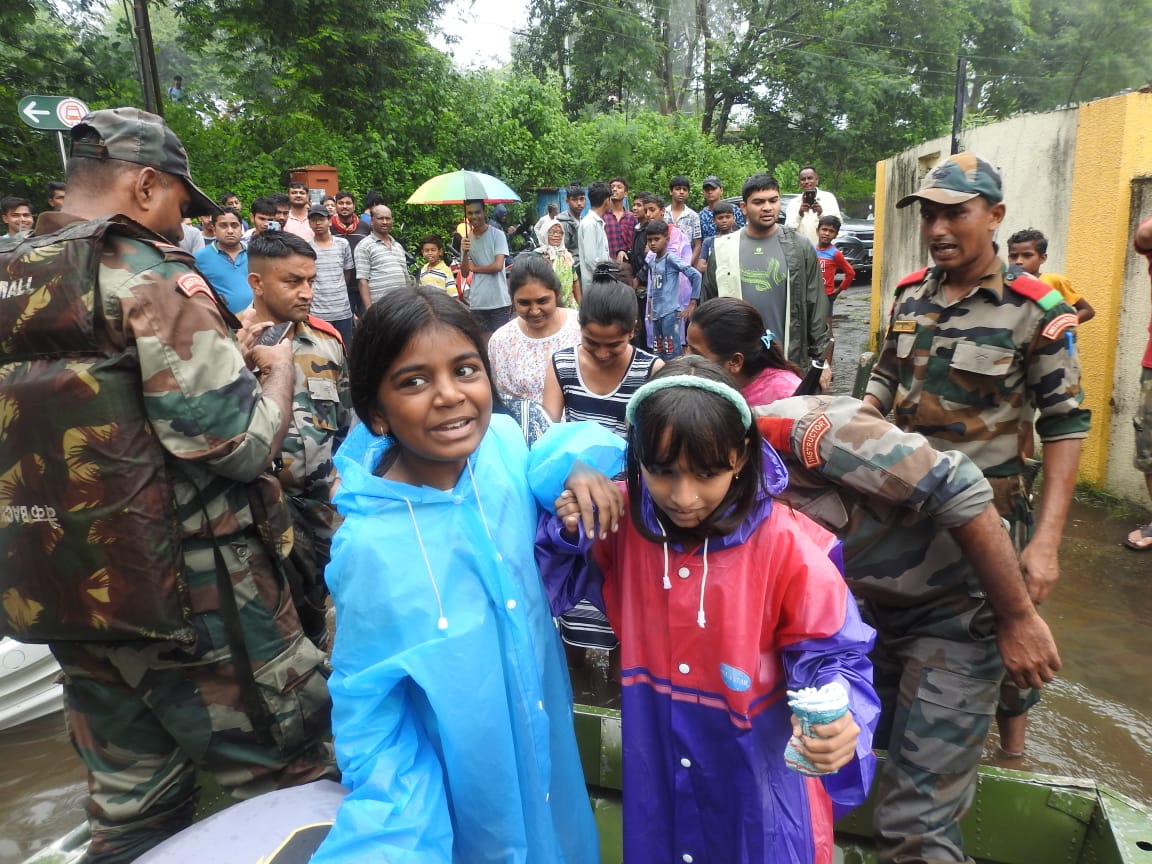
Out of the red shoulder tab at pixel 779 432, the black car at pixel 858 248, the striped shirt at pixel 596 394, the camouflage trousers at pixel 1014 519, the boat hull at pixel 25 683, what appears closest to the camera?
the red shoulder tab at pixel 779 432

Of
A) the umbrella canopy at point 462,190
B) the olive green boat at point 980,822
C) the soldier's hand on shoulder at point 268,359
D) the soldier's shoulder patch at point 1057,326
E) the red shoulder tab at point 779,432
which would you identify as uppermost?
the umbrella canopy at point 462,190

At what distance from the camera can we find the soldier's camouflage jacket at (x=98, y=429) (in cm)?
172

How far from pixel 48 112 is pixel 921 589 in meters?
7.10

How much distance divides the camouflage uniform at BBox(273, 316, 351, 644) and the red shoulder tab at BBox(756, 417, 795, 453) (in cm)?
169

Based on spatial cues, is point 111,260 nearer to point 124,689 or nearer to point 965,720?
point 124,689

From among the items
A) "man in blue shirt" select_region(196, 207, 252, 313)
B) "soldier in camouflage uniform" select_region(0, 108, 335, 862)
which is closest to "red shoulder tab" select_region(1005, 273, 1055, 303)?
"soldier in camouflage uniform" select_region(0, 108, 335, 862)

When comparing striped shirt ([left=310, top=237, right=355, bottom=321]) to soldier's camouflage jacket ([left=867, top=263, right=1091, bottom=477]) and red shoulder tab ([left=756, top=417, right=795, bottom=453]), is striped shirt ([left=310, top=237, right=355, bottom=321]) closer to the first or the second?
soldier's camouflage jacket ([left=867, top=263, right=1091, bottom=477])

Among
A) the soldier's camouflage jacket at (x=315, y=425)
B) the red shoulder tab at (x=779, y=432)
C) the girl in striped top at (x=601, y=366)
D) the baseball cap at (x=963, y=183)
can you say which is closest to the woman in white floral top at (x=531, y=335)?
the girl in striped top at (x=601, y=366)

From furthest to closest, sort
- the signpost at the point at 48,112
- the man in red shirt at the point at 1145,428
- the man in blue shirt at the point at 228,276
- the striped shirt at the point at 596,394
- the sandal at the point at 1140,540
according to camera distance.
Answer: the signpost at the point at 48,112
the man in blue shirt at the point at 228,276
the sandal at the point at 1140,540
the man in red shirt at the point at 1145,428
the striped shirt at the point at 596,394

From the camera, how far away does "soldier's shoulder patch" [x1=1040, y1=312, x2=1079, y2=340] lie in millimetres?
2422

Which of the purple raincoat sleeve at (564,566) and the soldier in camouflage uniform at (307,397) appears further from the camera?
the soldier in camouflage uniform at (307,397)

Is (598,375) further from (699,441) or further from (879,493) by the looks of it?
(699,441)

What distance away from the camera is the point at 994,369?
8.13 ft

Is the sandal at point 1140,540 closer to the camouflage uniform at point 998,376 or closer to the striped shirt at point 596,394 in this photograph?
the camouflage uniform at point 998,376
